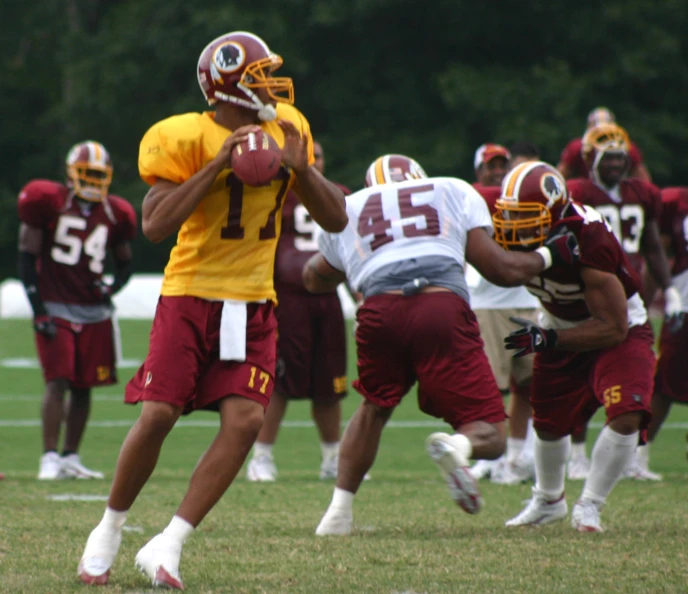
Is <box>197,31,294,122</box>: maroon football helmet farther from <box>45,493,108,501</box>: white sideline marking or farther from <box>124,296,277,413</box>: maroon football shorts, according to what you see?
<box>45,493,108,501</box>: white sideline marking

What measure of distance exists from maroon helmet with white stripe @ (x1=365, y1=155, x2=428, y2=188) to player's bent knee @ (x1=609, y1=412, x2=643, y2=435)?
3.94 feet

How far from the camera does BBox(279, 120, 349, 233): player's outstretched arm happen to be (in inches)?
157

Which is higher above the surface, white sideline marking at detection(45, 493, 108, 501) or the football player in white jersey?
the football player in white jersey

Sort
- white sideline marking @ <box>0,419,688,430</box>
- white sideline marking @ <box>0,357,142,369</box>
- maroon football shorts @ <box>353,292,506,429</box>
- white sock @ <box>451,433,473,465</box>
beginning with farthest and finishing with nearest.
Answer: white sideline marking @ <box>0,357,142,369</box>
white sideline marking @ <box>0,419,688,430</box>
maroon football shorts @ <box>353,292,506,429</box>
white sock @ <box>451,433,473,465</box>

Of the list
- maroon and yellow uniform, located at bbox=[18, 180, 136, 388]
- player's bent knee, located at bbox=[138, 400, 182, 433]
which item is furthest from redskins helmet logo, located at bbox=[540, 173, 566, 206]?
maroon and yellow uniform, located at bbox=[18, 180, 136, 388]

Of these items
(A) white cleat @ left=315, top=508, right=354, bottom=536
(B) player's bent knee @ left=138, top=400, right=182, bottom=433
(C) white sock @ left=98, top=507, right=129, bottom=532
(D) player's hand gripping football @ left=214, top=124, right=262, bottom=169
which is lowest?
(A) white cleat @ left=315, top=508, right=354, bottom=536

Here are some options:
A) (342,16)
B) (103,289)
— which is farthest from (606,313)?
(342,16)

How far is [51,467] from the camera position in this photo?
730 cm

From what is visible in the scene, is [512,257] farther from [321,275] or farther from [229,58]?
[229,58]

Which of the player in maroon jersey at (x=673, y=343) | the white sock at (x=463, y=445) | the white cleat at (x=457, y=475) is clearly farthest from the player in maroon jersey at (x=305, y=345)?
the white cleat at (x=457, y=475)

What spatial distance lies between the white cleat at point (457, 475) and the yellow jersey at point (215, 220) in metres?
0.76

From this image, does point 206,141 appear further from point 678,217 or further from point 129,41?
point 129,41

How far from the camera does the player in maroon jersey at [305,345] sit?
741 centimetres

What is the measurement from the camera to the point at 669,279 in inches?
291
